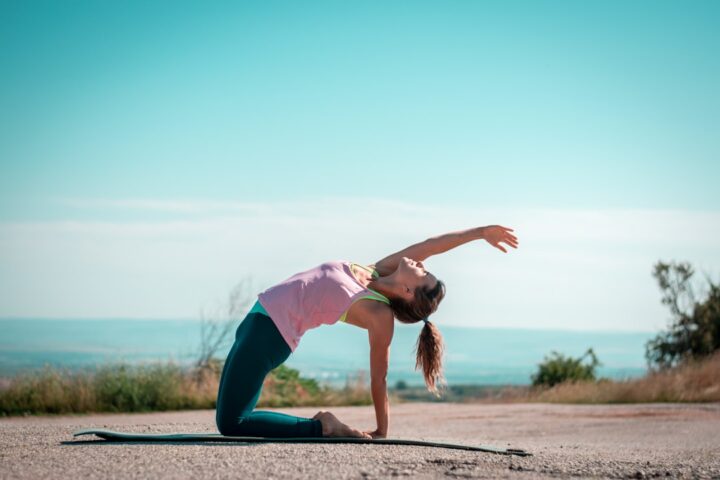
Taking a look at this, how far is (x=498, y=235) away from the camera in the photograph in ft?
19.6

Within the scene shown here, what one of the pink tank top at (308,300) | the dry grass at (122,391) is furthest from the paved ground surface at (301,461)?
the dry grass at (122,391)

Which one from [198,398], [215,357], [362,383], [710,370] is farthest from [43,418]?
[710,370]

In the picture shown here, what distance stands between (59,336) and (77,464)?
40.8 metres

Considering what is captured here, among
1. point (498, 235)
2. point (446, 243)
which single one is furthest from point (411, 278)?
point (498, 235)

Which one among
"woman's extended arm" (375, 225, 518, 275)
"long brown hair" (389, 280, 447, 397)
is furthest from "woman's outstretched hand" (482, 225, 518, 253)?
"long brown hair" (389, 280, 447, 397)

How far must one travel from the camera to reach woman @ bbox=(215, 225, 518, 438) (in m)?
5.30

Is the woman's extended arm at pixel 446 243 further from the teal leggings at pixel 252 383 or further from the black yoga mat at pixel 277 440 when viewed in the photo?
the black yoga mat at pixel 277 440

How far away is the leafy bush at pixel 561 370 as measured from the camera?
1706 centimetres

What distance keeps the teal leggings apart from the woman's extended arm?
3.38 feet

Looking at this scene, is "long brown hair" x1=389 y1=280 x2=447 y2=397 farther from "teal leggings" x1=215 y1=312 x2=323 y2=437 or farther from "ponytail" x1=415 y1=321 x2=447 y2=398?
"teal leggings" x1=215 y1=312 x2=323 y2=437

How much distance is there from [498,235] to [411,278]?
0.88 meters

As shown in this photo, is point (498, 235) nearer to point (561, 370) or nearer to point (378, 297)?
point (378, 297)

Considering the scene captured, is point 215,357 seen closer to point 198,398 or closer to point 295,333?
point 198,398

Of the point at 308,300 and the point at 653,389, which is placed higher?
the point at 308,300
